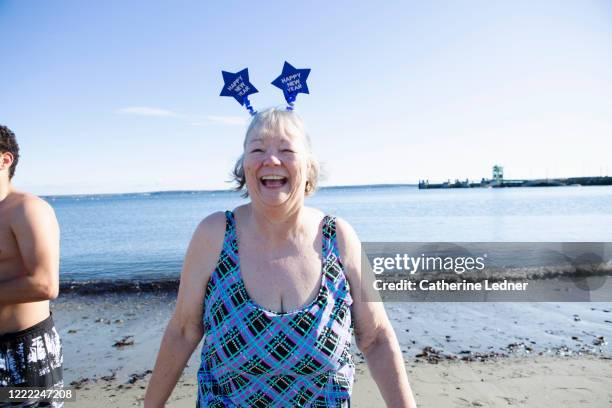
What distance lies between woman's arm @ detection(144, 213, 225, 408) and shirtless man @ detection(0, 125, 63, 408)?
3.63ft

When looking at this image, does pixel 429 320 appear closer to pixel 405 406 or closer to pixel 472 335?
pixel 472 335

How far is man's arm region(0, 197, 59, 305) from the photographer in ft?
7.72

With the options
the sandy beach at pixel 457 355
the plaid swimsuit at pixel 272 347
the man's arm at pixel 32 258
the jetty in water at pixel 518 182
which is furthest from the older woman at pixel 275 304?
the jetty in water at pixel 518 182

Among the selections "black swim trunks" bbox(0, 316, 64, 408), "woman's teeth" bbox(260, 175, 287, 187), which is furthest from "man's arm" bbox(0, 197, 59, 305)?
"woman's teeth" bbox(260, 175, 287, 187)

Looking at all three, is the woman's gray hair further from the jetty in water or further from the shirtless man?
the jetty in water

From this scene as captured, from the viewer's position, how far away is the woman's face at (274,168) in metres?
1.79

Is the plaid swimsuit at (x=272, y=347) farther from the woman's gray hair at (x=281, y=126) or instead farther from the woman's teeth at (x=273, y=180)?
the woman's gray hair at (x=281, y=126)

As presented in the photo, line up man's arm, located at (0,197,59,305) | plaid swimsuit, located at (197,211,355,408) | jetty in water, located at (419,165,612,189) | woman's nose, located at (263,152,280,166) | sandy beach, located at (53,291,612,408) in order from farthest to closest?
1. jetty in water, located at (419,165,612,189)
2. sandy beach, located at (53,291,612,408)
3. man's arm, located at (0,197,59,305)
4. woman's nose, located at (263,152,280,166)
5. plaid swimsuit, located at (197,211,355,408)

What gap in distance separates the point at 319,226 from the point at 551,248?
17101 mm

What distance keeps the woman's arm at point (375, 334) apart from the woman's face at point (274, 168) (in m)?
0.33

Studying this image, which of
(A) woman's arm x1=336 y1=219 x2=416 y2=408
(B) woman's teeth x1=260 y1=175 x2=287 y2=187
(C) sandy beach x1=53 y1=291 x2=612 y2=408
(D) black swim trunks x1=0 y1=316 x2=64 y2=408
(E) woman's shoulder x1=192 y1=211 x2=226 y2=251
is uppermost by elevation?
(B) woman's teeth x1=260 y1=175 x2=287 y2=187

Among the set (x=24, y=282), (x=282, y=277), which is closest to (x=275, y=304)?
(x=282, y=277)

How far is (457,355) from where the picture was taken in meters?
5.76

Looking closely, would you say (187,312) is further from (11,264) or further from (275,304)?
(11,264)
